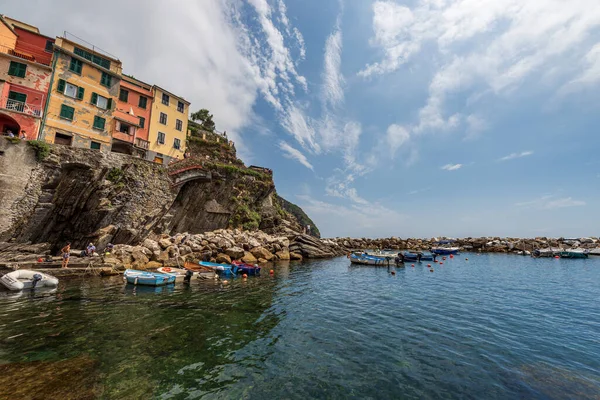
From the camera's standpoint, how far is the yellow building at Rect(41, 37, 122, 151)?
31.1 metres

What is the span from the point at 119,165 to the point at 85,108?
9929 millimetres

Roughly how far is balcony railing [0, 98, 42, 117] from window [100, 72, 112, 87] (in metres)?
8.77

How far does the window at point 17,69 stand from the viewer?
94.3 feet

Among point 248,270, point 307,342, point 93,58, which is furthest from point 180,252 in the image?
point 93,58

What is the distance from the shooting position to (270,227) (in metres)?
54.1

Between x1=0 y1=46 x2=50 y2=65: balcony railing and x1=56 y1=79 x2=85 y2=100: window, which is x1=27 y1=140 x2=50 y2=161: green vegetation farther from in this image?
x1=0 y1=46 x2=50 y2=65: balcony railing

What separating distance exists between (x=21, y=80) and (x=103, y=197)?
1654cm

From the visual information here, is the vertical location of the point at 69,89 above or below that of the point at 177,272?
above

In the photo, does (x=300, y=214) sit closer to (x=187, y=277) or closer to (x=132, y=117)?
(x=132, y=117)

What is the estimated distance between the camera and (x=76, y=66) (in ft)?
109

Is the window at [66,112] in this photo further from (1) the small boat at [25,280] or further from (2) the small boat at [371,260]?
(2) the small boat at [371,260]

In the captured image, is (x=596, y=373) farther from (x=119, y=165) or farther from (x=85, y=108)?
(x=85, y=108)

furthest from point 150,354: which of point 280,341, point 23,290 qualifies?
point 23,290

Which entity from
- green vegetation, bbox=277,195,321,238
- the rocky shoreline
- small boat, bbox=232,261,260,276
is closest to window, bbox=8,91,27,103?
the rocky shoreline
